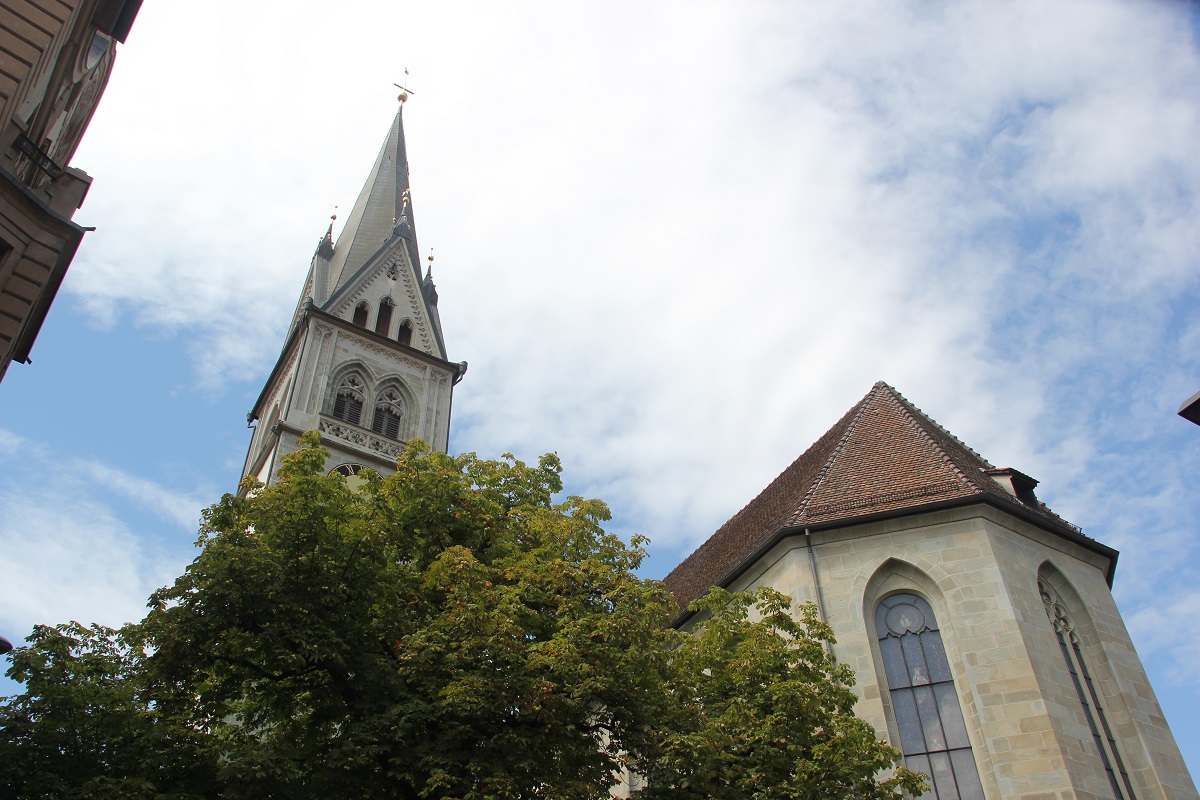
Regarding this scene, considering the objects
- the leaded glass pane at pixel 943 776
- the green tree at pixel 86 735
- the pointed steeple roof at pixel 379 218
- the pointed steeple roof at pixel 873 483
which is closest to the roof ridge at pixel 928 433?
the pointed steeple roof at pixel 873 483

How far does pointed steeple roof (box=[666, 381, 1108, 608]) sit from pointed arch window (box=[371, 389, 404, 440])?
43.2 ft

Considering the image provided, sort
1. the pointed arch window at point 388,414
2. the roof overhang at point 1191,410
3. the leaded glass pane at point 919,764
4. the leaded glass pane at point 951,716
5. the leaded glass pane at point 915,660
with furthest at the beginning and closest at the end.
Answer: the pointed arch window at point 388,414 → the leaded glass pane at point 915,660 → the leaded glass pane at point 951,716 → the leaded glass pane at point 919,764 → the roof overhang at point 1191,410

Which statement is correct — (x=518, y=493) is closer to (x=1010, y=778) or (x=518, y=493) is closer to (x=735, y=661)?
(x=735, y=661)

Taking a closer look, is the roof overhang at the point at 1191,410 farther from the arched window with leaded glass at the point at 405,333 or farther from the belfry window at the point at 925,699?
the arched window with leaded glass at the point at 405,333

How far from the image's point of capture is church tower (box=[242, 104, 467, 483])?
99.1 feet

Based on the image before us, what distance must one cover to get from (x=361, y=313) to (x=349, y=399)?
4708mm

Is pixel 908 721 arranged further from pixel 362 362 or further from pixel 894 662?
pixel 362 362

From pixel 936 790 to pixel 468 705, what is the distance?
783 cm

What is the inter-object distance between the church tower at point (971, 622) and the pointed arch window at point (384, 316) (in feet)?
67.4

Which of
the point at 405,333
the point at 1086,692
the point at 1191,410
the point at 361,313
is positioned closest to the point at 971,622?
the point at 1086,692

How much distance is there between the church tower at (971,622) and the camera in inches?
556

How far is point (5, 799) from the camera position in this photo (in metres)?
9.40

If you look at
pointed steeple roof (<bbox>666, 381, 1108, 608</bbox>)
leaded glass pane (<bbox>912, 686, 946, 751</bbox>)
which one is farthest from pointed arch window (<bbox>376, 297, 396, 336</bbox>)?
leaded glass pane (<bbox>912, 686, 946, 751</bbox>)

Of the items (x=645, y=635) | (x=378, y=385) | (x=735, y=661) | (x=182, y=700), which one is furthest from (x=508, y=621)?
(x=378, y=385)
